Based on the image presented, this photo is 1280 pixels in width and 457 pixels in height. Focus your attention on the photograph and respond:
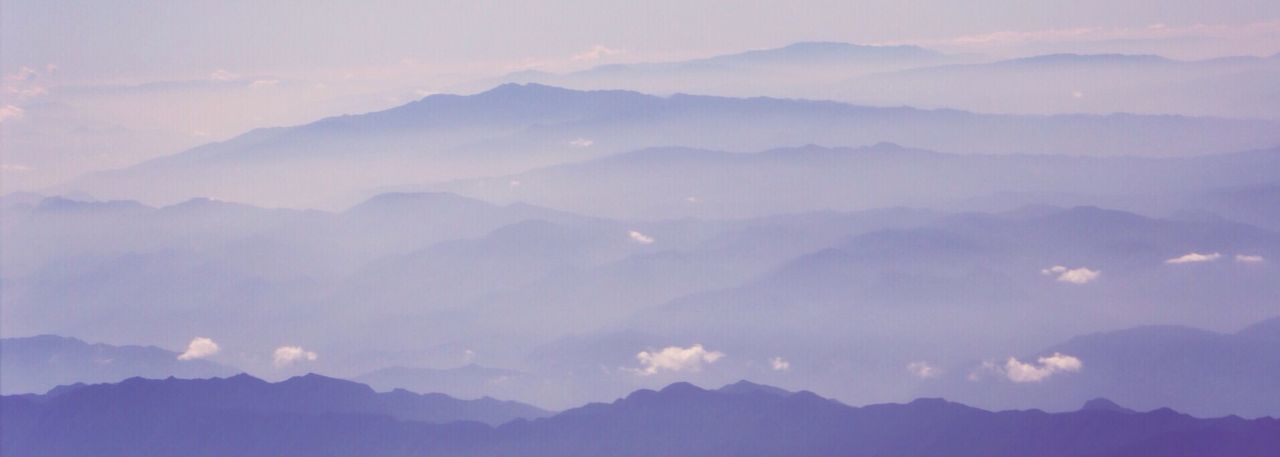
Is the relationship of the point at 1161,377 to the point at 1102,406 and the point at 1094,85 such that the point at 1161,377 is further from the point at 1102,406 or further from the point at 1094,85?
the point at 1094,85

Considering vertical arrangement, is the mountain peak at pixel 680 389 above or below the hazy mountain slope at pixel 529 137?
below

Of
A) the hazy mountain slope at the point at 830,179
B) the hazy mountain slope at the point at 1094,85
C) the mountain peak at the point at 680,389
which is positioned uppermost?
the hazy mountain slope at the point at 1094,85

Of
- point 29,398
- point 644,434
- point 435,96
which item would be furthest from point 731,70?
point 29,398

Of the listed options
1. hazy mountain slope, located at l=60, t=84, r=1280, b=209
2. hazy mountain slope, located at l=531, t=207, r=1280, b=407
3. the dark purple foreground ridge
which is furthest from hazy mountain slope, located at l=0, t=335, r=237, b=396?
hazy mountain slope, located at l=531, t=207, r=1280, b=407

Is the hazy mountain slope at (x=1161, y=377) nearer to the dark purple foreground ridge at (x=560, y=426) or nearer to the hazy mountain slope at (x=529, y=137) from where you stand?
the dark purple foreground ridge at (x=560, y=426)

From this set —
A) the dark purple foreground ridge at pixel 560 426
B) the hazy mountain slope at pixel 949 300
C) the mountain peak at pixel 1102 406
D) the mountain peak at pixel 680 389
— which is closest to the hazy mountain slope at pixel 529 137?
the hazy mountain slope at pixel 949 300

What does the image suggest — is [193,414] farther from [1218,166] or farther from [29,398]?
[1218,166]

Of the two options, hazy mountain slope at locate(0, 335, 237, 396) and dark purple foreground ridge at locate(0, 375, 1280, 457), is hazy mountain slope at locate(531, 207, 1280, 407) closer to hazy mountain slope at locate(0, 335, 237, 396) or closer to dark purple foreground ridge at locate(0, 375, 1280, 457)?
dark purple foreground ridge at locate(0, 375, 1280, 457)

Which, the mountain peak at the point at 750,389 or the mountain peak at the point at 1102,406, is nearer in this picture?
the mountain peak at the point at 1102,406
